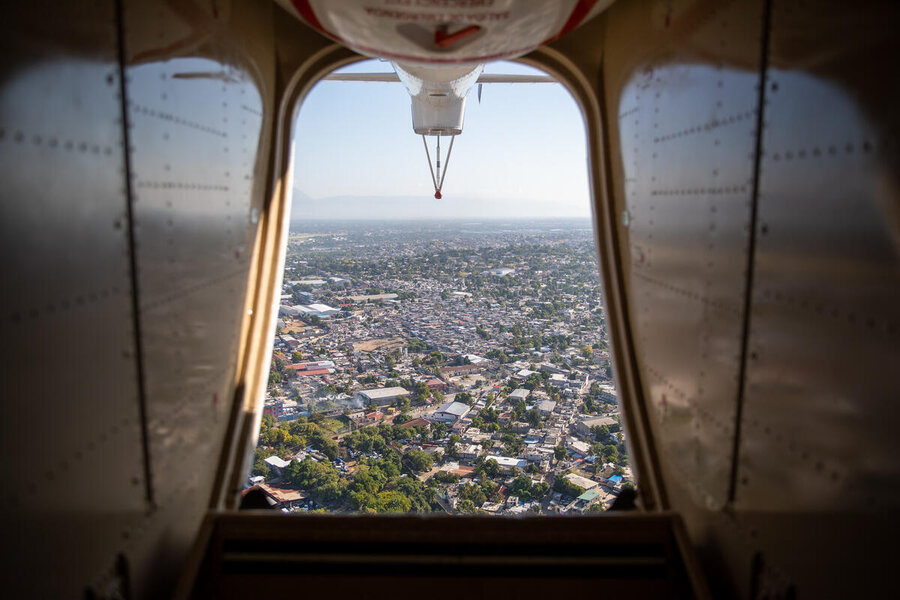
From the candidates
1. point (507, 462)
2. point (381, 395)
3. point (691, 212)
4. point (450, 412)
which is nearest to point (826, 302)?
point (691, 212)

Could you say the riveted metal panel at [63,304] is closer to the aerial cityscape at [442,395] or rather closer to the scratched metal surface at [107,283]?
the scratched metal surface at [107,283]

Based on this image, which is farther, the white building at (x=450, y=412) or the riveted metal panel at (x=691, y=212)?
the white building at (x=450, y=412)

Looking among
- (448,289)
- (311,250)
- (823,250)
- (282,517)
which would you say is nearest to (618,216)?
(823,250)

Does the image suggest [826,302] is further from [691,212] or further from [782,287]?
[691,212]

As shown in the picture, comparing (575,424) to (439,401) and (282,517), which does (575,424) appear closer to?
(439,401)

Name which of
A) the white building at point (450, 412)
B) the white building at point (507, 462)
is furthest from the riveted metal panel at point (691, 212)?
the white building at point (450, 412)

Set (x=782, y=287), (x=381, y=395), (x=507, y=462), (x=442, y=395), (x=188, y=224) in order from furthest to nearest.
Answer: (x=442, y=395) < (x=381, y=395) < (x=507, y=462) < (x=188, y=224) < (x=782, y=287)
